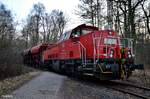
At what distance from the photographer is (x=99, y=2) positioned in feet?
125

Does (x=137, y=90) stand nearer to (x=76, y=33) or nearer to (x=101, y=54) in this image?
(x=101, y=54)

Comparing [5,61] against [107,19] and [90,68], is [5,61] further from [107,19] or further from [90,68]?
[107,19]

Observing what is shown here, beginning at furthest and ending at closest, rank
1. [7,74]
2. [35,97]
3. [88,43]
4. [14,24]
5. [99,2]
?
[14,24]
[99,2]
[7,74]
[88,43]
[35,97]

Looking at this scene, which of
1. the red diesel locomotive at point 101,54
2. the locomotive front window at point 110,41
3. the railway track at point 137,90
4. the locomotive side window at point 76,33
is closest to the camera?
the railway track at point 137,90

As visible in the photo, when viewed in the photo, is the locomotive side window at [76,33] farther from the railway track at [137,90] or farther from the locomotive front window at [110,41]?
the railway track at [137,90]

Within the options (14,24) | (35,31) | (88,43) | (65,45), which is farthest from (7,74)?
(35,31)

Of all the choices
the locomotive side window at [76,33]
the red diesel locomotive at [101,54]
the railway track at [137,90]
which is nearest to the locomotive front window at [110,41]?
the red diesel locomotive at [101,54]

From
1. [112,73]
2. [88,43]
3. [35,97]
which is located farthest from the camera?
[88,43]

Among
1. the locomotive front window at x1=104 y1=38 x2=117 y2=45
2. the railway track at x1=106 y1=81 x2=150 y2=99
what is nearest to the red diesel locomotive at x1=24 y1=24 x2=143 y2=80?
the locomotive front window at x1=104 y1=38 x2=117 y2=45

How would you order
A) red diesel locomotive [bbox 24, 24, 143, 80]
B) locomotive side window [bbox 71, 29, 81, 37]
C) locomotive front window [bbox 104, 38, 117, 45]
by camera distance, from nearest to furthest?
red diesel locomotive [bbox 24, 24, 143, 80] → locomotive front window [bbox 104, 38, 117, 45] → locomotive side window [bbox 71, 29, 81, 37]

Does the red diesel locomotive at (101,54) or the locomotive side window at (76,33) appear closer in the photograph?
the red diesel locomotive at (101,54)

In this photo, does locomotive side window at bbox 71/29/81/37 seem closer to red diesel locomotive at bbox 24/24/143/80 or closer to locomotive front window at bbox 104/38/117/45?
red diesel locomotive at bbox 24/24/143/80

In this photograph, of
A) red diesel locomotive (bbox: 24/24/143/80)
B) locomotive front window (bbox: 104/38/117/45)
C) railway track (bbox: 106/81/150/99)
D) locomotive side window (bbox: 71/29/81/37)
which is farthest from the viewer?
locomotive side window (bbox: 71/29/81/37)

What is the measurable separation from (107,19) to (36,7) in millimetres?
43034
